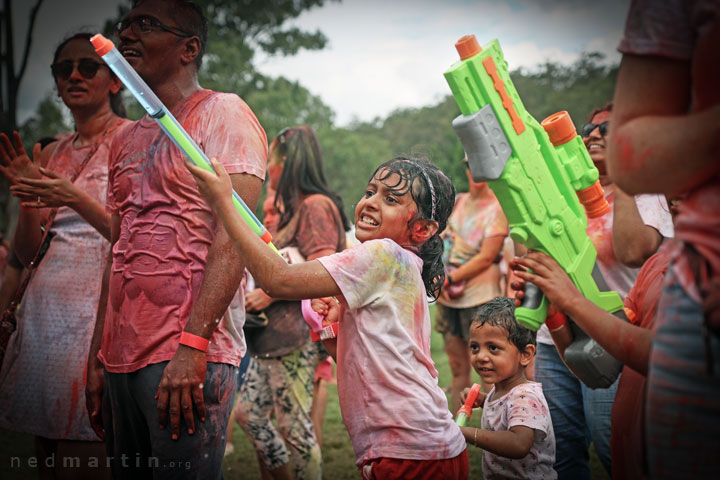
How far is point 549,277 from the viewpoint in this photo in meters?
1.77

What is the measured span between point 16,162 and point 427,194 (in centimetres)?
211

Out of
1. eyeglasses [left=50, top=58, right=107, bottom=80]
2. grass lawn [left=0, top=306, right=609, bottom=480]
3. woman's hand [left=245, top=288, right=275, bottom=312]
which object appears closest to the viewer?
eyeglasses [left=50, top=58, right=107, bottom=80]

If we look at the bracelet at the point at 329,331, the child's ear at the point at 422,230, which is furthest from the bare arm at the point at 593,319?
the bracelet at the point at 329,331

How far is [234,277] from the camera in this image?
2191 mm

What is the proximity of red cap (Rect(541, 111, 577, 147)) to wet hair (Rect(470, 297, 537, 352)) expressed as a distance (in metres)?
1.10

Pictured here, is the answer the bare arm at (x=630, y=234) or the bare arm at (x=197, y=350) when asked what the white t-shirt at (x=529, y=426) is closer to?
the bare arm at (x=630, y=234)

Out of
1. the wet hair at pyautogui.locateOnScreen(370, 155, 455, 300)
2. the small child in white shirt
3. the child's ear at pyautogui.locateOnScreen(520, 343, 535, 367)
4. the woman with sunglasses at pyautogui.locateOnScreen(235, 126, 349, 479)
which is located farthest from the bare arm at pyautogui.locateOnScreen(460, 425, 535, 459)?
the woman with sunglasses at pyautogui.locateOnScreen(235, 126, 349, 479)

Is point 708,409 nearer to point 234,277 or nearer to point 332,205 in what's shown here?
point 234,277

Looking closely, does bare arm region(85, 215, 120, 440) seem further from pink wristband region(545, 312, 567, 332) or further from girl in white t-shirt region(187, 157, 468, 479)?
pink wristband region(545, 312, 567, 332)

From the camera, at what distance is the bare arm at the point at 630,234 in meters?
2.07

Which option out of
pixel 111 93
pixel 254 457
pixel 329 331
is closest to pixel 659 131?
pixel 329 331

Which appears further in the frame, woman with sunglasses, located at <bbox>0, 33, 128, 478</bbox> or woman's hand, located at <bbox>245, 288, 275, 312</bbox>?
woman's hand, located at <bbox>245, 288, 275, 312</bbox>

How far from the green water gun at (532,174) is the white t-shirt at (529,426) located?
2.56 ft

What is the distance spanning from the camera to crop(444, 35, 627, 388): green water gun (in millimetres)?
1731
